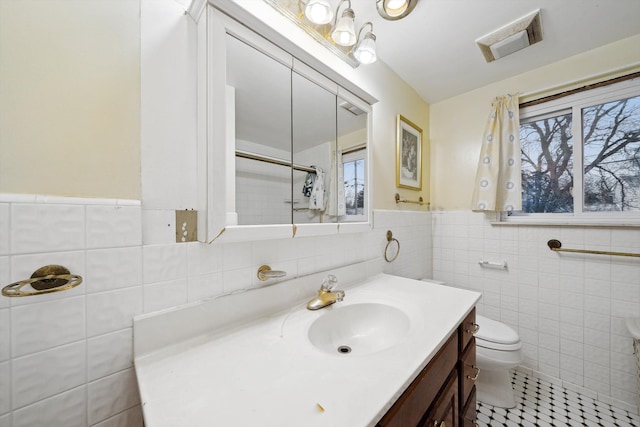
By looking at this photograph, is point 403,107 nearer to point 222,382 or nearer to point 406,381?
point 406,381

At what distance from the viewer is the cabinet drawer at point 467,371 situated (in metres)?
0.87

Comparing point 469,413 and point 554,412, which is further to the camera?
point 554,412

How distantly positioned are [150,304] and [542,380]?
240 cm

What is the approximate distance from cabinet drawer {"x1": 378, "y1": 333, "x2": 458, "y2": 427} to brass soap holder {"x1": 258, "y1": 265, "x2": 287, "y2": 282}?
0.47 meters

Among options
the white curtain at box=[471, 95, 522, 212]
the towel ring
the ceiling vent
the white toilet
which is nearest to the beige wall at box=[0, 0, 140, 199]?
the towel ring

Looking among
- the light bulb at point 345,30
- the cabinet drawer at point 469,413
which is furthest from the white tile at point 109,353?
the light bulb at point 345,30

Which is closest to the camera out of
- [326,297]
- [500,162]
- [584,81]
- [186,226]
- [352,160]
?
[186,226]

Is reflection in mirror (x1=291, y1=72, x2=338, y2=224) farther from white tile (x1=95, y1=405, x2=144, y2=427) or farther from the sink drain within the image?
white tile (x1=95, y1=405, x2=144, y2=427)

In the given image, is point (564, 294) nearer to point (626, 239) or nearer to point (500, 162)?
point (626, 239)

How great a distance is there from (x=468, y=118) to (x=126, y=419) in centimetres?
252

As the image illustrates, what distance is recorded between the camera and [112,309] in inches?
21.4

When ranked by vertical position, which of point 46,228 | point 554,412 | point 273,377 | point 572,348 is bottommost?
point 554,412

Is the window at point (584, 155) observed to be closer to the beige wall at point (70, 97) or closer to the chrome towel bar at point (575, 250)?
the chrome towel bar at point (575, 250)

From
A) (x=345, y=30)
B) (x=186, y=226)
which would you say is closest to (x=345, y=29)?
(x=345, y=30)
